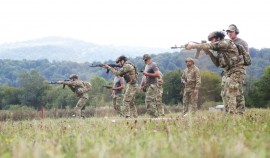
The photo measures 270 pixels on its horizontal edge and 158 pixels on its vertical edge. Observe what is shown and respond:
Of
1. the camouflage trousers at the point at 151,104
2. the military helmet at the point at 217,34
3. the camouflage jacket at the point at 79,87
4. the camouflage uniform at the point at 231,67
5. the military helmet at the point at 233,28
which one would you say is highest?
the military helmet at the point at 233,28

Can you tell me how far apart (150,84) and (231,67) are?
431 cm

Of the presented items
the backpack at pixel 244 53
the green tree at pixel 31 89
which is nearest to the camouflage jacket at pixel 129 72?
the backpack at pixel 244 53

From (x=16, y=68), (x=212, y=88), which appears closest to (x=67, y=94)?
(x=212, y=88)

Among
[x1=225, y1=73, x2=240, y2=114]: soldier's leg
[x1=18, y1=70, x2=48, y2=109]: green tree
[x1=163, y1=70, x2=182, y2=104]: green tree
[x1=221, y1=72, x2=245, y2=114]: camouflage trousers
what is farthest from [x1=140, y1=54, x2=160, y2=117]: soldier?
[x1=18, y1=70, x2=48, y2=109]: green tree

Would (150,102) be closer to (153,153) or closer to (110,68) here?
(110,68)

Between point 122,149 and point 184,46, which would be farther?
point 184,46

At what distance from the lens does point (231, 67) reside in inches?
412

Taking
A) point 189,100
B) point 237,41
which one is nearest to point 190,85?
point 189,100

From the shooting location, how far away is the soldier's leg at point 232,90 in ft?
33.2

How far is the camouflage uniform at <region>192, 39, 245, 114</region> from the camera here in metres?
10.1

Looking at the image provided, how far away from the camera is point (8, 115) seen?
1131 inches

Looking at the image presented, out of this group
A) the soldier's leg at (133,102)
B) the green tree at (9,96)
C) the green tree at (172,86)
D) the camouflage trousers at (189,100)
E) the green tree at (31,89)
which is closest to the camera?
the soldier's leg at (133,102)

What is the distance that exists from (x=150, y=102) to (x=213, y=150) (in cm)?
1026

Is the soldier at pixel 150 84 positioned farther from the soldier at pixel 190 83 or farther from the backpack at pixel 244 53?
the backpack at pixel 244 53
